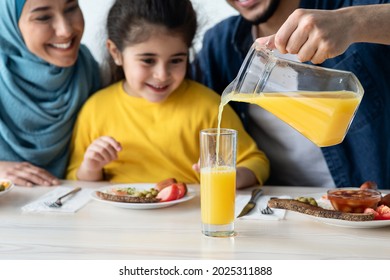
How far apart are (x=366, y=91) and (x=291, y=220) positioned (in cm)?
75

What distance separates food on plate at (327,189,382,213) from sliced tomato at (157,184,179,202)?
0.35 m

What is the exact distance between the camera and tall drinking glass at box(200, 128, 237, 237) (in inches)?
48.3

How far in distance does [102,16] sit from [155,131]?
571 mm

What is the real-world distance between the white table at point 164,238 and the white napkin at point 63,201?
2cm

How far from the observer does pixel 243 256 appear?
3.71 feet

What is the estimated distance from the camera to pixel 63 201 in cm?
152

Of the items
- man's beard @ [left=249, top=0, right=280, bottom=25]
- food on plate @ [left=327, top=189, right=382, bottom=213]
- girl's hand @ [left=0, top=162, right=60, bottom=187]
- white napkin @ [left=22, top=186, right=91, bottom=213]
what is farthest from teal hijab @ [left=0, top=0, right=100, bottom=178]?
food on plate @ [left=327, top=189, right=382, bottom=213]

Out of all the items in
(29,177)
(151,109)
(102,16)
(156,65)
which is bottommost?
(29,177)

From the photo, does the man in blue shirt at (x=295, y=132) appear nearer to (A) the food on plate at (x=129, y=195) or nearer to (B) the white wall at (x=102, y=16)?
(B) the white wall at (x=102, y=16)

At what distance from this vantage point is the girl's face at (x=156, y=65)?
1870 millimetres

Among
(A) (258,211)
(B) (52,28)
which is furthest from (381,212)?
(B) (52,28)

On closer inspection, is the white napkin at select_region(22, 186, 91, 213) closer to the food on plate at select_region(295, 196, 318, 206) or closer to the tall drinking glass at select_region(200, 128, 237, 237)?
the tall drinking glass at select_region(200, 128, 237, 237)

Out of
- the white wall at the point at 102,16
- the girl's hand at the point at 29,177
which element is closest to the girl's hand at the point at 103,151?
the girl's hand at the point at 29,177

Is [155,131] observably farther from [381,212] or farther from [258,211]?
[381,212]
